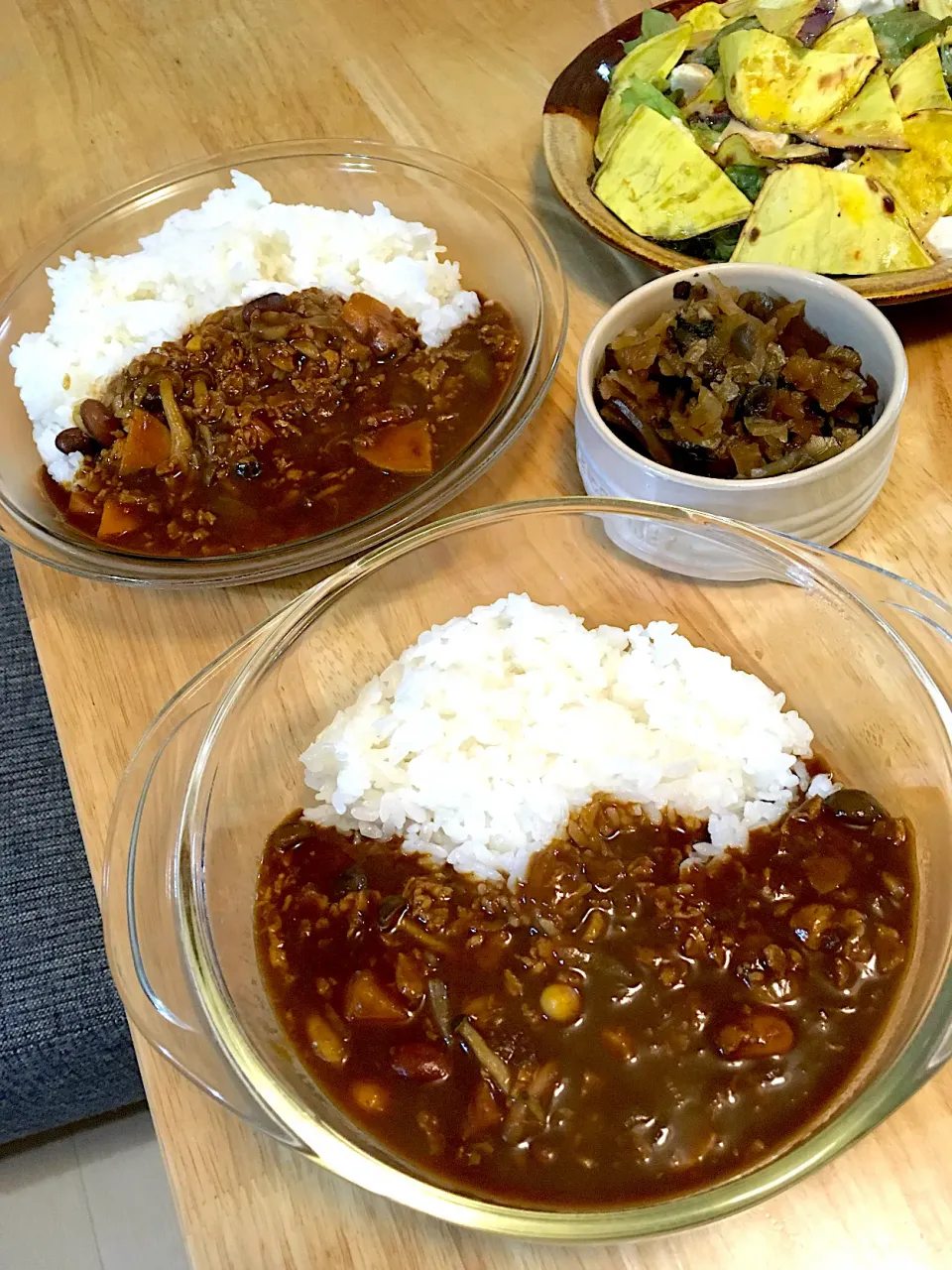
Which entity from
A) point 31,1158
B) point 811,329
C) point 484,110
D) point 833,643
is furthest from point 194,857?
point 484,110

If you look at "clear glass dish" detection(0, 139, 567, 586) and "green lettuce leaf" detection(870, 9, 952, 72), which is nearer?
"clear glass dish" detection(0, 139, 567, 586)

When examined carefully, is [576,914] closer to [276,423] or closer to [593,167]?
[276,423]

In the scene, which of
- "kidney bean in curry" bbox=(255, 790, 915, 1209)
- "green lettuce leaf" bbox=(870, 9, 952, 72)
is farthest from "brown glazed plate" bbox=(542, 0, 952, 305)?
"kidney bean in curry" bbox=(255, 790, 915, 1209)

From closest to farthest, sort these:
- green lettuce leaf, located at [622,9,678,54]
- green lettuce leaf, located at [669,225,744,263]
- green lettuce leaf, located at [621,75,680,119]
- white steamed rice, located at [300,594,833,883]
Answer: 1. white steamed rice, located at [300,594,833,883]
2. green lettuce leaf, located at [669,225,744,263]
3. green lettuce leaf, located at [621,75,680,119]
4. green lettuce leaf, located at [622,9,678,54]

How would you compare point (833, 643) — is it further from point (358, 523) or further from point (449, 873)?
point (358, 523)

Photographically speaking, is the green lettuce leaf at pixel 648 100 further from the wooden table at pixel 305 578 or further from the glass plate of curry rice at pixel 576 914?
the glass plate of curry rice at pixel 576 914

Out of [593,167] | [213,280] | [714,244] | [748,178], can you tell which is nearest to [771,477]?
[714,244]

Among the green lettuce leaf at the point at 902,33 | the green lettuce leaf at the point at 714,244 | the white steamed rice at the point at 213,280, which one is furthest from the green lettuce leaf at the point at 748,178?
the white steamed rice at the point at 213,280

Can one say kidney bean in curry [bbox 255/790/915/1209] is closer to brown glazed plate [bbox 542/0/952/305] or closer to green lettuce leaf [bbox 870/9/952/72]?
brown glazed plate [bbox 542/0/952/305]
